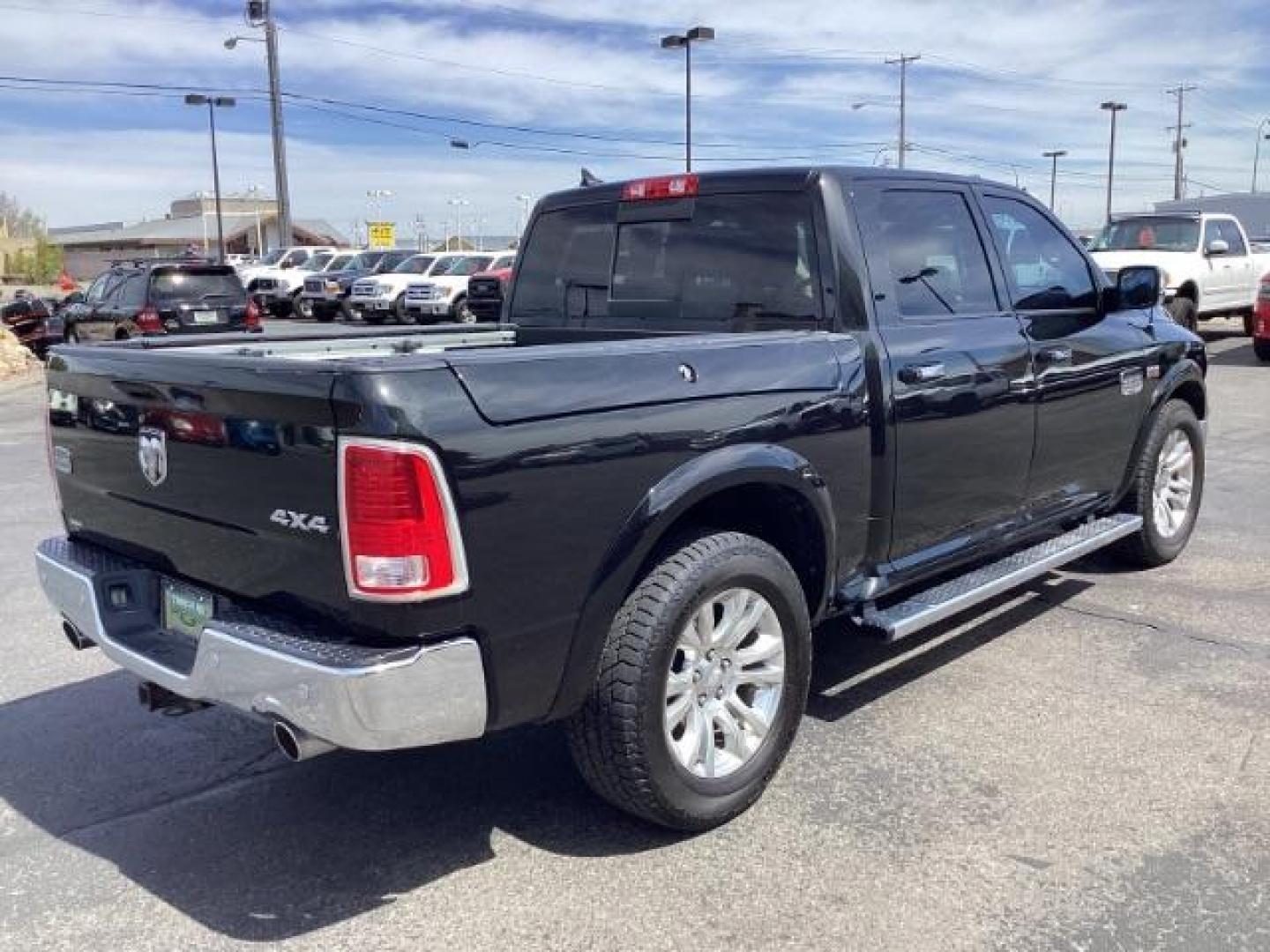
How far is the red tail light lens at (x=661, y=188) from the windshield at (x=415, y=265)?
83.0ft

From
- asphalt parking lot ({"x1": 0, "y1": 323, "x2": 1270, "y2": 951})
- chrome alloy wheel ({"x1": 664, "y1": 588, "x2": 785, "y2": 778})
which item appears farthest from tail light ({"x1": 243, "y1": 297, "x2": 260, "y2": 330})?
chrome alloy wheel ({"x1": 664, "y1": 588, "x2": 785, "y2": 778})

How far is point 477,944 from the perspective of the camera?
294 cm

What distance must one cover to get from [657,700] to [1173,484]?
420 cm

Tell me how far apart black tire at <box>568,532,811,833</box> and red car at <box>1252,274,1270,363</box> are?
14359 millimetres

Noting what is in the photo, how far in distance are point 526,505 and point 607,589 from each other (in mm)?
383

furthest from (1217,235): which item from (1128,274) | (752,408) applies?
(752,408)

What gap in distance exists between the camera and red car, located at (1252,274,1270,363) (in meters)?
15.4

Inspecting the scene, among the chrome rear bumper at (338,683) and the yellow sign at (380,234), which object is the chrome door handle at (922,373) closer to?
the chrome rear bumper at (338,683)

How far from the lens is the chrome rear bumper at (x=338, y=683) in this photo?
272 cm

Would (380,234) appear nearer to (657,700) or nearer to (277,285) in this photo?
(277,285)

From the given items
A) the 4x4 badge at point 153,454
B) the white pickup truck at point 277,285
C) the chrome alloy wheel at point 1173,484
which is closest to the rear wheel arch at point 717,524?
the 4x4 badge at point 153,454

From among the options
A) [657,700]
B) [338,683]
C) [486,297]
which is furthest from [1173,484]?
[338,683]

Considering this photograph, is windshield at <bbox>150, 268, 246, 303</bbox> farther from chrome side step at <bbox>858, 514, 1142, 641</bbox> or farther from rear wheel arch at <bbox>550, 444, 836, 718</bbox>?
rear wheel arch at <bbox>550, 444, 836, 718</bbox>

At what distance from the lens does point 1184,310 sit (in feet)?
55.5
